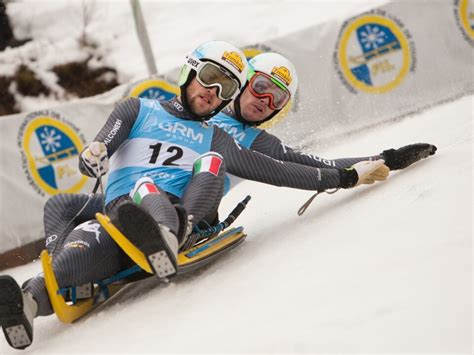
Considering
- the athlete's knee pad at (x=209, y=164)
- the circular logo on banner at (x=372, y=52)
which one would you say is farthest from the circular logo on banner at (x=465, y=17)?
the athlete's knee pad at (x=209, y=164)

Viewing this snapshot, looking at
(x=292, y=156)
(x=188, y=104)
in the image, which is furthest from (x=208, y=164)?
(x=292, y=156)

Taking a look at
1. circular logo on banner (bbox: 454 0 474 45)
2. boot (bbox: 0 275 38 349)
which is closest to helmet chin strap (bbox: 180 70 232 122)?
boot (bbox: 0 275 38 349)

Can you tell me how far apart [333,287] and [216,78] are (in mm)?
1791

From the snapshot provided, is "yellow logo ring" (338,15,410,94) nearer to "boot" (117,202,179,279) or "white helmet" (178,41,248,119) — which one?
"white helmet" (178,41,248,119)

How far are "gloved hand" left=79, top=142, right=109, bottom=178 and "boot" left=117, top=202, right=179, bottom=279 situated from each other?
20.8 inches

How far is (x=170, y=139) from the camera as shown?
4.21m

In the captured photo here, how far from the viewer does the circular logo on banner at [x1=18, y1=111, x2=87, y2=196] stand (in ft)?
24.2

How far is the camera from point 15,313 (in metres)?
3.31

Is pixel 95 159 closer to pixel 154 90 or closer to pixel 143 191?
pixel 143 191

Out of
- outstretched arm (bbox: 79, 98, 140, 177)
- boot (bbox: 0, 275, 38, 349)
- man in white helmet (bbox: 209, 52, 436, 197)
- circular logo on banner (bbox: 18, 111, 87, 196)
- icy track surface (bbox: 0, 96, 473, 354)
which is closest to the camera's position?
icy track surface (bbox: 0, 96, 473, 354)

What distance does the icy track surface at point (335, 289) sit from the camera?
2.32 meters

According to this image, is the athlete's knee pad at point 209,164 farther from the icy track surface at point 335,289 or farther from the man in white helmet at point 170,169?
the icy track surface at point 335,289

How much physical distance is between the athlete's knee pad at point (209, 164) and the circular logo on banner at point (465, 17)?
18.4 ft

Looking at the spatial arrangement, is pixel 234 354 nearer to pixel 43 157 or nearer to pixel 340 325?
pixel 340 325
